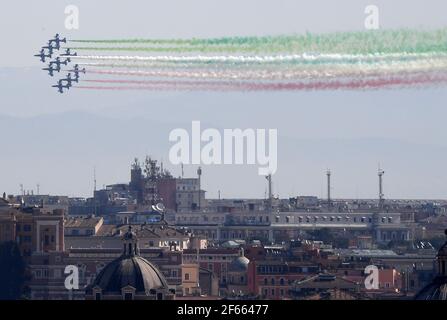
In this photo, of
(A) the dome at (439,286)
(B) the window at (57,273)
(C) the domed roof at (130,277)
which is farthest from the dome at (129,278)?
(B) the window at (57,273)

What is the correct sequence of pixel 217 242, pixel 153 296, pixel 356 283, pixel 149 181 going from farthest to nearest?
pixel 149 181, pixel 217 242, pixel 356 283, pixel 153 296

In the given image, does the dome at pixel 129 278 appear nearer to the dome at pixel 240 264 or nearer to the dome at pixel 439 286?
the dome at pixel 439 286

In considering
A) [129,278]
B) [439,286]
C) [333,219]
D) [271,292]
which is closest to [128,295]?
[129,278]

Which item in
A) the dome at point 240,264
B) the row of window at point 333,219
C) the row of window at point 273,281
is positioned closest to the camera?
the row of window at point 273,281

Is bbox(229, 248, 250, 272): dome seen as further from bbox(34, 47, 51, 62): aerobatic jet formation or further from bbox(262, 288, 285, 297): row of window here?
bbox(34, 47, 51, 62): aerobatic jet formation

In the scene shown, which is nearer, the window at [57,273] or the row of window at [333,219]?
the window at [57,273]

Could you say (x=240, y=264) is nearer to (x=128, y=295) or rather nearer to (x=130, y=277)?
(x=130, y=277)
